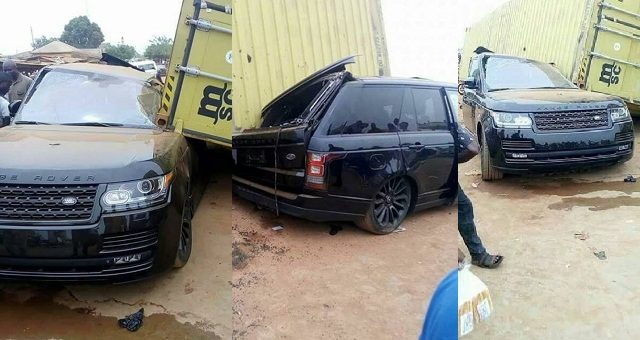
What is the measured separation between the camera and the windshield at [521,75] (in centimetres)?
207

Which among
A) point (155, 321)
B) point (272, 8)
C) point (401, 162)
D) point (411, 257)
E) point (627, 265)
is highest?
point (272, 8)

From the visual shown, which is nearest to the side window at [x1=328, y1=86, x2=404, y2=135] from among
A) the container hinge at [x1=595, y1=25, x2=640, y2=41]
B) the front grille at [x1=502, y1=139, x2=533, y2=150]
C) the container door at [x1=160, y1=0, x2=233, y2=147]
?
the container door at [x1=160, y1=0, x2=233, y2=147]

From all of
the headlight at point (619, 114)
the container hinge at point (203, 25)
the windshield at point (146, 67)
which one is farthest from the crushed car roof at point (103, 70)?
the headlight at point (619, 114)

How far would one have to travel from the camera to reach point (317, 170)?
1.24m

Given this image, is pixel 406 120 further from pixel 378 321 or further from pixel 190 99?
pixel 190 99

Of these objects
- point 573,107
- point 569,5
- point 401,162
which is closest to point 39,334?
point 401,162

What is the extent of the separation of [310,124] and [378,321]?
0.54 m

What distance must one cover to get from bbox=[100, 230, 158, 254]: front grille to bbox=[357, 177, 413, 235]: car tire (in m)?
1.38

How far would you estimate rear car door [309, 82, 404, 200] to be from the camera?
44.7 inches

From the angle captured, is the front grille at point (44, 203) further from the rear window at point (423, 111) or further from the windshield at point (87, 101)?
the rear window at point (423, 111)

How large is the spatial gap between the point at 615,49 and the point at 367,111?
2312mm

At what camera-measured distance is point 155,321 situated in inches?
88.5

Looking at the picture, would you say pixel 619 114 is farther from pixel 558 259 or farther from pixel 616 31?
pixel 558 259

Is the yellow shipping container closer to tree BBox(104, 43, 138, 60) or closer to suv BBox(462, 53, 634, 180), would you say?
suv BBox(462, 53, 634, 180)
